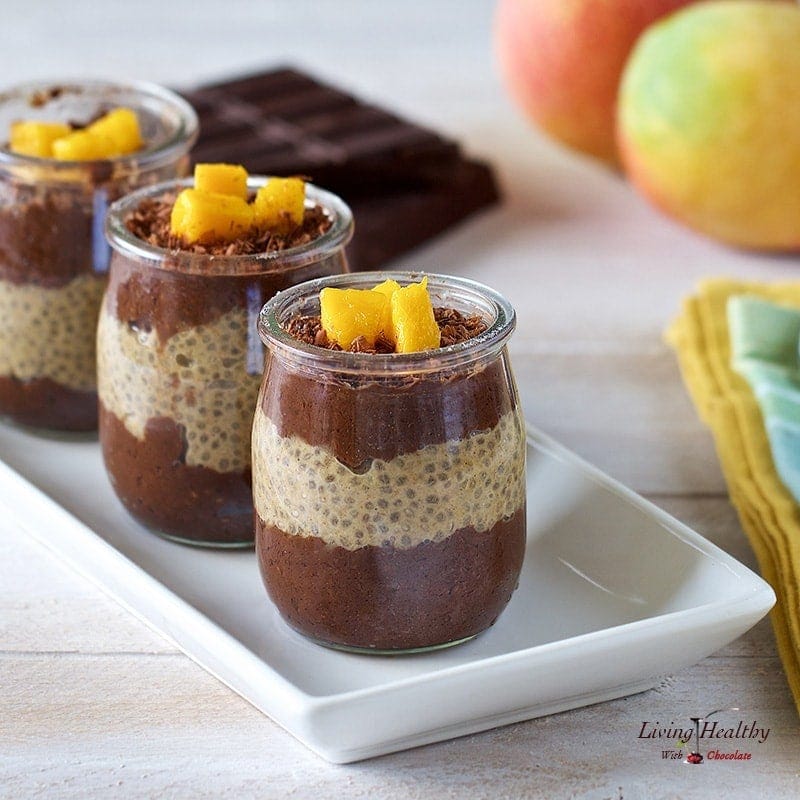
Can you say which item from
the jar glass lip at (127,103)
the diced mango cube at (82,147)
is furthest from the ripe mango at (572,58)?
the diced mango cube at (82,147)

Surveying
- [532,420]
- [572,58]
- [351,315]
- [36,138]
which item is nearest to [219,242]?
[351,315]

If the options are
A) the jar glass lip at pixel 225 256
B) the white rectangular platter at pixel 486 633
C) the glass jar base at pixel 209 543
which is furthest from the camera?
the glass jar base at pixel 209 543

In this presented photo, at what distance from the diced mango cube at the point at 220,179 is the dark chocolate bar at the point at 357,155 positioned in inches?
22.9

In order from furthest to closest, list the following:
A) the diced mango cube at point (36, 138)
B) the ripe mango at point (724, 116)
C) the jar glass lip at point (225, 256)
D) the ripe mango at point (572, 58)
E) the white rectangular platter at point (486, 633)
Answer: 1. the ripe mango at point (572, 58)
2. the ripe mango at point (724, 116)
3. the diced mango cube at point (36, 138)
4. the jar glass lip at point (225, 256)
5. the white rectangular platter at point (486, 633)

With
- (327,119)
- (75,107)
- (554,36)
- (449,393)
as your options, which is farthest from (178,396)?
(554,36)

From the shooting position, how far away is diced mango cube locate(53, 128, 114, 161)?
1.28 m

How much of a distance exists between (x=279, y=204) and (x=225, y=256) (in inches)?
3.1

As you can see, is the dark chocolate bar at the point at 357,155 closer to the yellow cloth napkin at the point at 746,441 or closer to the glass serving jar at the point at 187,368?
the yellow cloth napkin at the point at 746,441

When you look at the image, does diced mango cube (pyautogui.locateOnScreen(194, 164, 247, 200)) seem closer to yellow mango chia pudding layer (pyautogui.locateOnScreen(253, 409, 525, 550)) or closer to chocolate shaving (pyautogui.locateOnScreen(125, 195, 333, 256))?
chocolate shaving (pyautogui.locateOnScreen(125, 195, 333, 256))

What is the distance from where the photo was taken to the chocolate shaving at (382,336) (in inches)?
38.4

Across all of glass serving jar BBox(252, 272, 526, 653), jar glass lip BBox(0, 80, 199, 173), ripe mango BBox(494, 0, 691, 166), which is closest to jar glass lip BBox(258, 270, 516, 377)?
glass serving jar BBox(252, 272, 526, 653)

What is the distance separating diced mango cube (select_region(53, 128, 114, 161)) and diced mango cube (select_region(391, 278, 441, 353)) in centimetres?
45

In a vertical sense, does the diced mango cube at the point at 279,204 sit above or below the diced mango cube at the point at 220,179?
below

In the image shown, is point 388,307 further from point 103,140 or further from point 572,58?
point 572,58
